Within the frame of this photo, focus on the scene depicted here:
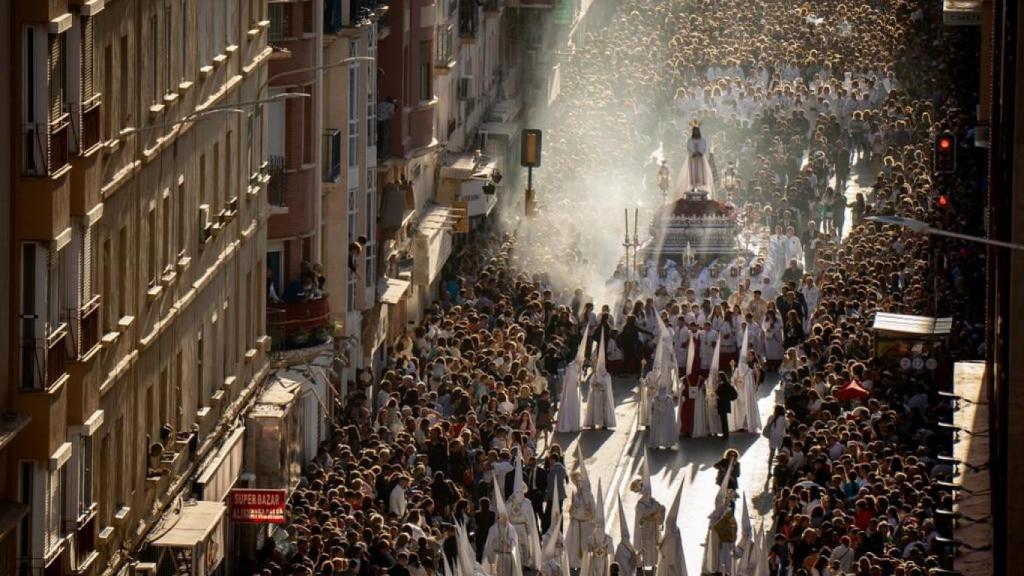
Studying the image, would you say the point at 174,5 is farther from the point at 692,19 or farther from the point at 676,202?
the point at 692,19

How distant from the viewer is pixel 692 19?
346ft

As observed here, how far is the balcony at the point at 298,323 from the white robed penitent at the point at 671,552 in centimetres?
893

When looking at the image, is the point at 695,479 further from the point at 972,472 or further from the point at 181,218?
the point at 181,218

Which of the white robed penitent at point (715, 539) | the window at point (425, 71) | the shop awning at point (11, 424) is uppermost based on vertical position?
the window at point (425, 71)

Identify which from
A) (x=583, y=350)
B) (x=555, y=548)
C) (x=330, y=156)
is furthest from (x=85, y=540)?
(x=583, y=350)

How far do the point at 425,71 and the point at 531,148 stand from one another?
8.41 meters

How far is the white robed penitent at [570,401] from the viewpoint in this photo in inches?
2088

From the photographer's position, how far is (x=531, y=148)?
235ft

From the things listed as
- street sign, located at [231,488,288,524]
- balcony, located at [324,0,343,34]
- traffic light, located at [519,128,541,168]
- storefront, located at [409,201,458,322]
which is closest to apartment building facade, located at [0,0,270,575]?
street sign, located at [231,488,288,524]

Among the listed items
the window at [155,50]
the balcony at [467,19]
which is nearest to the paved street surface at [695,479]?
the window at [155,50]

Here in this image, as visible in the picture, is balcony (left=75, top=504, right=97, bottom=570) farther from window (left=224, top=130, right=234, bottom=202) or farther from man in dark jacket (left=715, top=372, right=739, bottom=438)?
man in dark jacket (left=715, top=372, right=739, bottom=438)

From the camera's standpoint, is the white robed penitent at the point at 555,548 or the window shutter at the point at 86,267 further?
the white robed penitent at the point at 555,548

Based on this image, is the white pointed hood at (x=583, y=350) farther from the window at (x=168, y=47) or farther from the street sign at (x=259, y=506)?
the window at (x=168, y=47)

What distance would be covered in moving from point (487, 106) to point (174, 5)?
4283 centimetres
